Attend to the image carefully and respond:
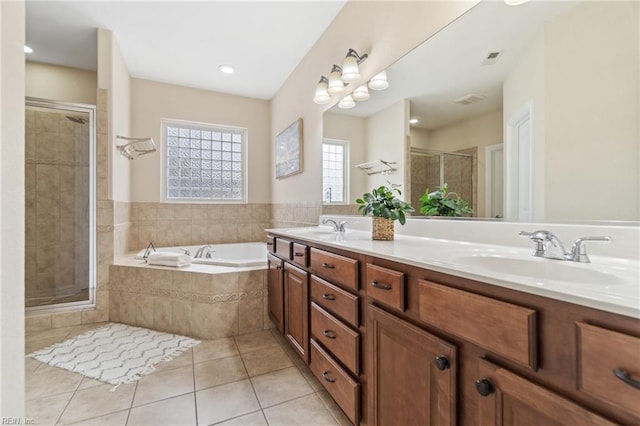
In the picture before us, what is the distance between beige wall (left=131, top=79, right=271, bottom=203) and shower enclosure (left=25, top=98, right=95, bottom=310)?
638mm

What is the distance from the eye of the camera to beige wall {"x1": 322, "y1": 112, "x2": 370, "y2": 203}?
2.09 m

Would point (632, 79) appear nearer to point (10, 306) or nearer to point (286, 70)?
point (10, 306)

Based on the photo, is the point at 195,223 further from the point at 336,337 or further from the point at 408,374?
the point at 408,374

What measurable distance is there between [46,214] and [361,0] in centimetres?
347

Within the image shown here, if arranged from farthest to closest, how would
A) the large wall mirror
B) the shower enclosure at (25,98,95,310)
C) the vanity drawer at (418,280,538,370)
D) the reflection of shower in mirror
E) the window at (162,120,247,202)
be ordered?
the window at (162,120,247,202)
the reflection of shower in mirror
the shower enclosure at (25,98,95,310)
the large wall mirror
the vanity drawer at (418,280,538,370)

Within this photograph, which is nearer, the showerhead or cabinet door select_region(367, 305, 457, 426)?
cabinet door select_region(367, 305, 457, 426)

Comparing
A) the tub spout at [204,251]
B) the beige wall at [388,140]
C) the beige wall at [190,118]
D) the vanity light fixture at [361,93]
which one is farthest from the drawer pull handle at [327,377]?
the beige wall at [190,118]

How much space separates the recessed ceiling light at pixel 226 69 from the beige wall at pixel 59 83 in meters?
1.53

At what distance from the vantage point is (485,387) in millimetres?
671

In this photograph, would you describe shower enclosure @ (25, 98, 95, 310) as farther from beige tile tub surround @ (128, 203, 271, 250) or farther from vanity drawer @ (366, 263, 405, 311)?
vanity drawer @ (366, 263, 405, 311)

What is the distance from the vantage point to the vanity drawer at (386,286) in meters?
0.94

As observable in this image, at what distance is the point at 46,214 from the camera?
2.79m

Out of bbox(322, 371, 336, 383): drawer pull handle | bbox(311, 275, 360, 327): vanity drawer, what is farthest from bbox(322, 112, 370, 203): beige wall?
bbox(322, 371, 336, 383): drawer pull handle

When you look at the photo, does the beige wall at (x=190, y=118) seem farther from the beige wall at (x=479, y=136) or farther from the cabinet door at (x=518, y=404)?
the cabinet door at (x=518, y=404)
